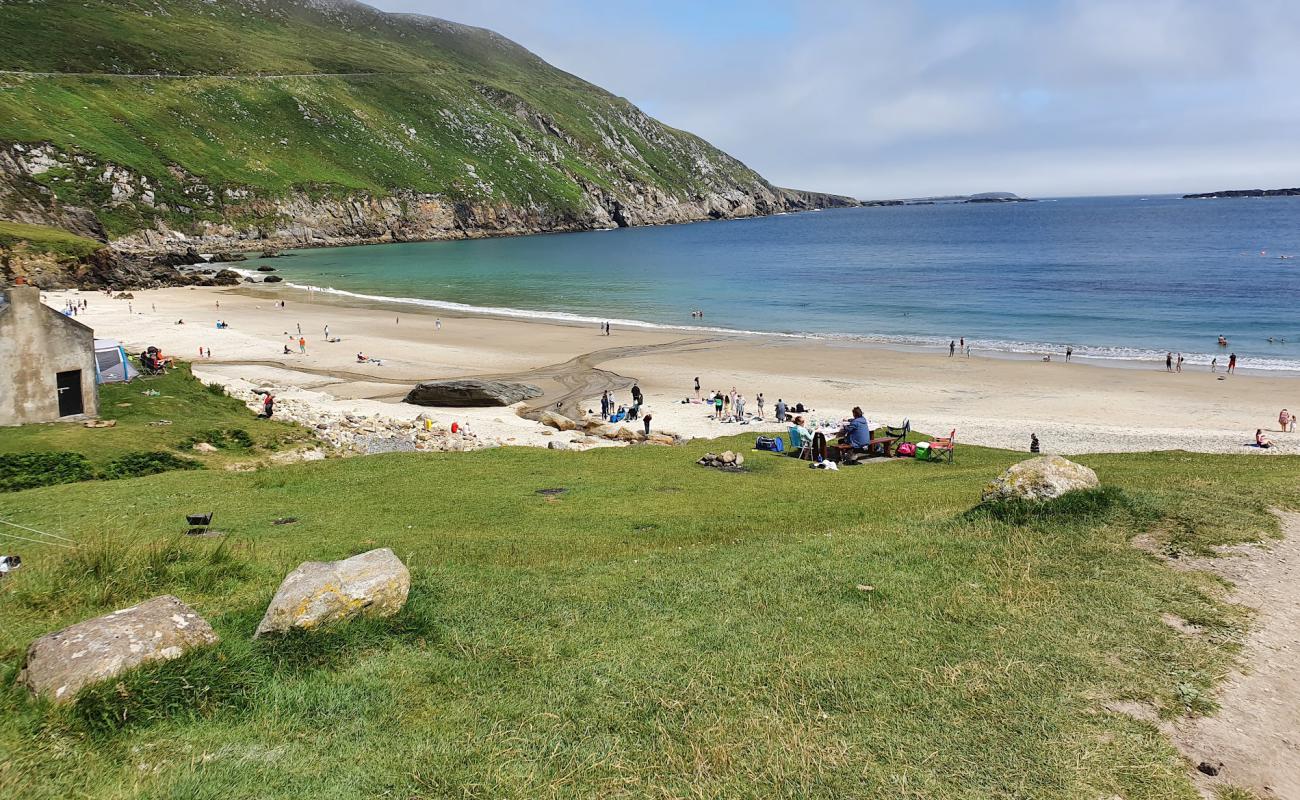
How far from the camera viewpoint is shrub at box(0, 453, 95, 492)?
18.8m

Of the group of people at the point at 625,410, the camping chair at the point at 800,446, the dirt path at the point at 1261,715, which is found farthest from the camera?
the group of people at the point at 625,410

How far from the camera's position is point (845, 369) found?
50.8 meters

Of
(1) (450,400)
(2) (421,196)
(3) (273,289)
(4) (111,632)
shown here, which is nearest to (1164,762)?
(4) (111,632)

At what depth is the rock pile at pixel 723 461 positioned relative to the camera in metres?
23.8

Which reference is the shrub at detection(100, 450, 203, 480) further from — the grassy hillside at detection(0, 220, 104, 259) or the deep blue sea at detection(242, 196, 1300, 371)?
the grassy hillside at detection(0, 220, 104, 259)

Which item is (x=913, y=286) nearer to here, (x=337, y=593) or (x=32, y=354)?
(x=32, y=354)

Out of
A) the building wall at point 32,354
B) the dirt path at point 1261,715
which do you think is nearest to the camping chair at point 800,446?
the dirt path at point 1261,715

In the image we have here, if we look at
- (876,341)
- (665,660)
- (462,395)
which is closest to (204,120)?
(462,395)

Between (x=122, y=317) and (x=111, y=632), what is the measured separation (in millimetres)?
68050

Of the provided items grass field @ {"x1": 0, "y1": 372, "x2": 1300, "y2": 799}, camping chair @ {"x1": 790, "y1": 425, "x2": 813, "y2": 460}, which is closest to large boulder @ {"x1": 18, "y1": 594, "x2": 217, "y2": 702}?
grass field @ {"x1": 0, "y1": 372, "x2": 1300, "y2": 799}

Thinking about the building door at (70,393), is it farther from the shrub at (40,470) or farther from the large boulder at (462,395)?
the large boulder at (462,395)

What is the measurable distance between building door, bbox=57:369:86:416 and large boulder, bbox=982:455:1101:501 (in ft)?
91.5

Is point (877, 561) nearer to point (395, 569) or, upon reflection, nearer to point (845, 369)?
point (395, 569)

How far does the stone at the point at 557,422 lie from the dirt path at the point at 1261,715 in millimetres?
26943
